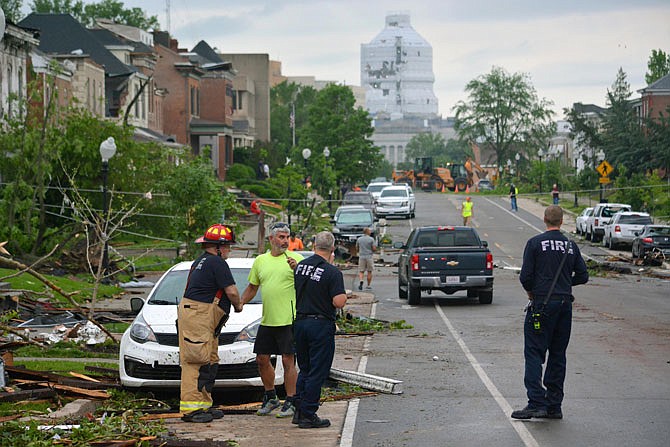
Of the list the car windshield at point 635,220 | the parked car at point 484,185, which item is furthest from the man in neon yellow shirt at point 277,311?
the parked car at point 484,185

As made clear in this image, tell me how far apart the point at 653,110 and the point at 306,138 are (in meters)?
30.3

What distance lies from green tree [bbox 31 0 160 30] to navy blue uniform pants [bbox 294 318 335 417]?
93072mm

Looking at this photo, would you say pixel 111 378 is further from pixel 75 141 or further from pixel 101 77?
pixel 101 77

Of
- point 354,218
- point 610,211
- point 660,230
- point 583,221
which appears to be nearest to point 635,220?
point 610,211

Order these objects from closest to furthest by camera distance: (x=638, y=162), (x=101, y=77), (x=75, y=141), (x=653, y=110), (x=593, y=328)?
1. (x=593, y=328)
2. (x=75, y=141)
3. (x=101, y=77)
4. (x=638, y=162)
5. (x=653, y=110)

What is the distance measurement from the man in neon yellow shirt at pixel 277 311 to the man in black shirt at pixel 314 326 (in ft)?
1.44

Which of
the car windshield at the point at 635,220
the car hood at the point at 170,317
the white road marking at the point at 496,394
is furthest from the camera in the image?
the car windshield at the point at 635,220

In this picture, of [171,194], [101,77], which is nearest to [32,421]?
[171,194]

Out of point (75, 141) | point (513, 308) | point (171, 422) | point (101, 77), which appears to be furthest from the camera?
point (101, 77)

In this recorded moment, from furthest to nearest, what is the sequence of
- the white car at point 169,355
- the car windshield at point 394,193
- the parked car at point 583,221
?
the car windshield at point 394,193 < the parked car at point 583,221 < the white car at point 169,355

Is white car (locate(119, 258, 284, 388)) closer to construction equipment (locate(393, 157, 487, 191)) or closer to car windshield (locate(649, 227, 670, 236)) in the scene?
car windshield (locate(649, 227, 670, 236))

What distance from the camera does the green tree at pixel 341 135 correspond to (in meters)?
79.2

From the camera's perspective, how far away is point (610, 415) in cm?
1156

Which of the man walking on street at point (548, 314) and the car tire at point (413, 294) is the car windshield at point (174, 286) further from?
the car tire at point (413, 294)
